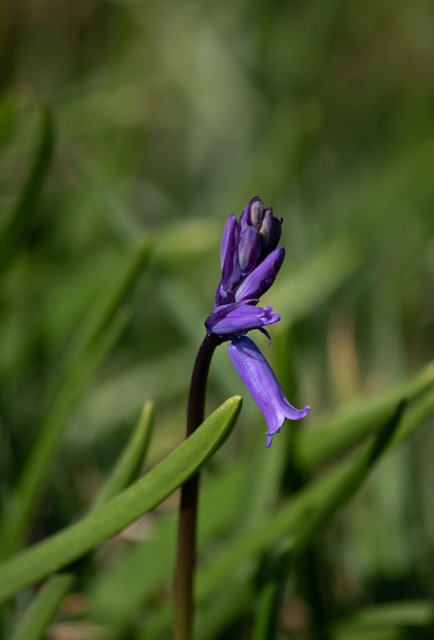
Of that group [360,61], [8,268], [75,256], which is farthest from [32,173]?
[360,61]

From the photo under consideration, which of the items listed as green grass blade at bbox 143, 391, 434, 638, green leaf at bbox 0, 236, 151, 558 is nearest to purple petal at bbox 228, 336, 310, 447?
green grass blade at bbox 143, 391, 434, 638

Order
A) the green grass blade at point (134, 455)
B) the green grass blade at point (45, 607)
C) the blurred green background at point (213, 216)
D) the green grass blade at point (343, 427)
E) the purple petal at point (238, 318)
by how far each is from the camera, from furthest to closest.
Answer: the blurred green background at point (213, 216) → the green grass blade at point (343, 427) → the green grass blade at point (45, 607) → the green grass blade at point (134, 455) → the purple petal at point (238, 318)

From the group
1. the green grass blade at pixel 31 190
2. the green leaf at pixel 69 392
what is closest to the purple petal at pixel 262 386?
the green leaf at pixel 69 392

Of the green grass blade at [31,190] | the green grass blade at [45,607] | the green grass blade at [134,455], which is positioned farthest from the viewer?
the green grass blade at [31,190]

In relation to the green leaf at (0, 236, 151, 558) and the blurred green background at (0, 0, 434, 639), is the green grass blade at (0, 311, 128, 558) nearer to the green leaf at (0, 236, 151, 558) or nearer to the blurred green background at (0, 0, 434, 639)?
the green leaf at (0, 236, 151, 558)

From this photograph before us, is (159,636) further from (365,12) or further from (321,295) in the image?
(365,12)

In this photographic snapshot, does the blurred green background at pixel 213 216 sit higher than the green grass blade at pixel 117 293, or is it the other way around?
the blurred green background at pixel 213 216

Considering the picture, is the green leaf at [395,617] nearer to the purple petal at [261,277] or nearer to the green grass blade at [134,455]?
the green grass blade at [134,455]
